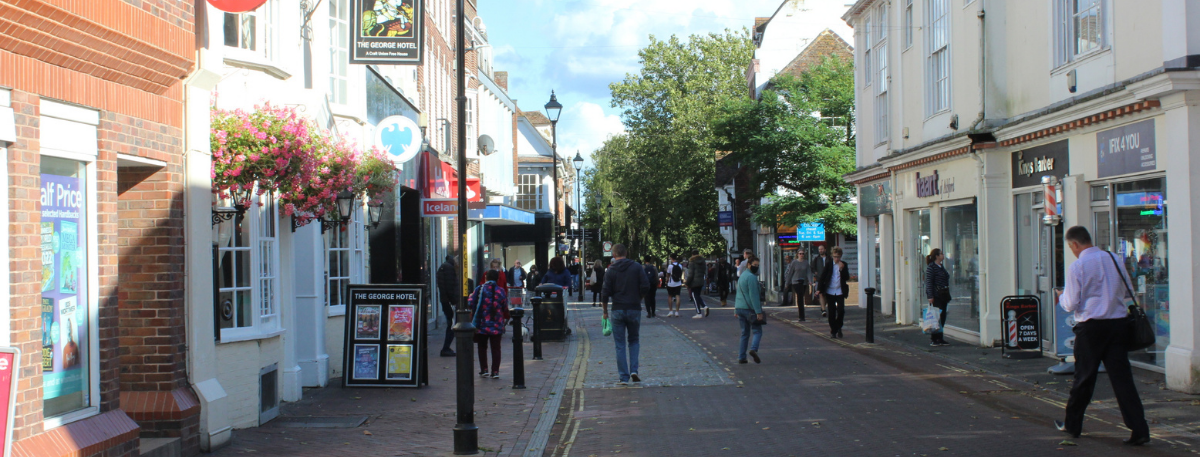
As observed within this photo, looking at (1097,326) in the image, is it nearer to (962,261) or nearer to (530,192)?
(962,261)

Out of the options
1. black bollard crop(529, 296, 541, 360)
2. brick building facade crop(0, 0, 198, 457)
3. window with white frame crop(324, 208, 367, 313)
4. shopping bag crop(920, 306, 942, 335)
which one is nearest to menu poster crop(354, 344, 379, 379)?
window with white frame crop(324, 208, 367, 313)

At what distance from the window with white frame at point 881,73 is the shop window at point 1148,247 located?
420 inches

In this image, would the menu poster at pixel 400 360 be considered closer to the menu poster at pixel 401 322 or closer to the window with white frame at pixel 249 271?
the menu poster at pixel 401 322

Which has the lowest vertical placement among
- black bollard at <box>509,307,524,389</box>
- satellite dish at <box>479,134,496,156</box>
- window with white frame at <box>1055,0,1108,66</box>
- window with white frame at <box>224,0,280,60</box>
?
black bollard at <box>509,307,524,389</box>

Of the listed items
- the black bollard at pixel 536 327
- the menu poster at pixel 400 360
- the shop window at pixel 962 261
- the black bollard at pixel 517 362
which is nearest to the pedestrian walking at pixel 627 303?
the black bollard at pixel 517 362

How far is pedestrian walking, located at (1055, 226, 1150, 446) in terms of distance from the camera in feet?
24.9

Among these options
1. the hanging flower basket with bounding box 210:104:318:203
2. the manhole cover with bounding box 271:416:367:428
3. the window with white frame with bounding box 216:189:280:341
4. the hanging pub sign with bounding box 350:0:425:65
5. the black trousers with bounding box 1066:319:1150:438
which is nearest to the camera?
the black trousers with bounding box 1066:319:1150:438

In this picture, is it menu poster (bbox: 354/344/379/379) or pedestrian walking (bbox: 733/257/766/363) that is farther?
pedestrian walking (bbox: 733/257/766/363)

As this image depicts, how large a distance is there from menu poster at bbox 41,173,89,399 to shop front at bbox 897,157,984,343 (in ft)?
44.8

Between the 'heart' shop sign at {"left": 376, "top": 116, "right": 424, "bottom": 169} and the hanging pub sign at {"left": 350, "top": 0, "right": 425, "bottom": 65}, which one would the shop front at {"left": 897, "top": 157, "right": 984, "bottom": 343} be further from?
the hanging pub sign at {"left": 350, "top": 0, "right": 425, "bottom": 65}

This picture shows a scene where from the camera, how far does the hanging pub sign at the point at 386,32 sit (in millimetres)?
13031

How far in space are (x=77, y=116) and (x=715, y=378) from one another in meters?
8.22

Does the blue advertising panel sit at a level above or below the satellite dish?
below

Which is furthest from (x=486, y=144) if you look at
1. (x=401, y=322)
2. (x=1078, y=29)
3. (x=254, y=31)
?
(x=254, y=31)
